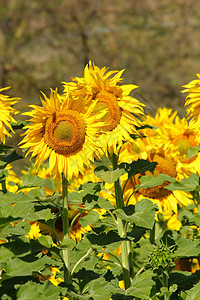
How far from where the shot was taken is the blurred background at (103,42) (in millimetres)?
8688

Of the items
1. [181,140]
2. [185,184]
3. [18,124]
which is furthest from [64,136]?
[181,140]

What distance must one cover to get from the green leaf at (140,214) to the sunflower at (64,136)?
33 cm

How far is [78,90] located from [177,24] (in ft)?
27.4

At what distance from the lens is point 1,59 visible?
8562 mm

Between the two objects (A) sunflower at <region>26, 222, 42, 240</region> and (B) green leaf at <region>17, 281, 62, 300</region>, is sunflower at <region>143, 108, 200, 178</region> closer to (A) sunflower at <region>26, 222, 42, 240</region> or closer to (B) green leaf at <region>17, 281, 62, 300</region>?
(A) sunflower at <region>26, 222, 42, 240</region>

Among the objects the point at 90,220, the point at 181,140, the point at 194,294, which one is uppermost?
the point at 181,140

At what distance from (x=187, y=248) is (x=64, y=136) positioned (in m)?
0.90

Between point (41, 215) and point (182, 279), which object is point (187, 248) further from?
point (41, 215)

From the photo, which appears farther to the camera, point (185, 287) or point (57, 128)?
point (185, 287)

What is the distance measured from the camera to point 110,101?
8.71 feet

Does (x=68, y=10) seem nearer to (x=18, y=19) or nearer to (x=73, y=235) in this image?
(x=18, y=19)

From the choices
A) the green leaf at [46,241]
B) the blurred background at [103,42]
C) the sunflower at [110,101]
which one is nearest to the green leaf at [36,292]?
the green leaf at [46,241]

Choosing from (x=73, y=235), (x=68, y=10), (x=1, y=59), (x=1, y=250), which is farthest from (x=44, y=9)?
(x=1, y=250)

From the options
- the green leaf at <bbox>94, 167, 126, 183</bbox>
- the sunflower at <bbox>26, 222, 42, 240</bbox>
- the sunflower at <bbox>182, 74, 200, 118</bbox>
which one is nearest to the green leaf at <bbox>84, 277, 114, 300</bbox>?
the green leaf at <bbox>94, 167, 126, 183</bbox>
